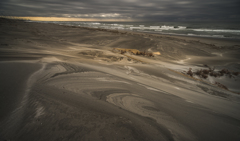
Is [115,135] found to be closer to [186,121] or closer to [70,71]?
[186,121]

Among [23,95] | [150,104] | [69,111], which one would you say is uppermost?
[23,95]

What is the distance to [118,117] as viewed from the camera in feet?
5.18

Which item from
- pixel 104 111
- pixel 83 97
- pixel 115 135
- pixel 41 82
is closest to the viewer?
pixel 115 135

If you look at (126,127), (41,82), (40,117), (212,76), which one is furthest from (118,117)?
(212,76)

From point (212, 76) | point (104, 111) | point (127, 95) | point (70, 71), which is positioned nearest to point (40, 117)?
point (104, 111)

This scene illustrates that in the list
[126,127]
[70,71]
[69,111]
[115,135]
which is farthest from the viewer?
[70,71]

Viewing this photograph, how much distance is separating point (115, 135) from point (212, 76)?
19.7 ft

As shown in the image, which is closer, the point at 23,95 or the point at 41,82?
the point at 23,95

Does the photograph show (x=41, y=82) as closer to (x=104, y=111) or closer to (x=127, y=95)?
(x=104, y=111)

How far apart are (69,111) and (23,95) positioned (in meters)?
0.83

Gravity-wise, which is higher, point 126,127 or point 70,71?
point 70,71

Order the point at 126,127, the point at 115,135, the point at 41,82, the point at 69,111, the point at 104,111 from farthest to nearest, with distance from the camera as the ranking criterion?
1. the point at 41,82
2. the point at 104,111
3. the point at 69,111
4. the point at 126,127
5. the point at 115,135

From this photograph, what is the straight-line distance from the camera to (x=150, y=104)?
2047 mm

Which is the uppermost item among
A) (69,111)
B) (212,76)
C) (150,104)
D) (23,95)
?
(23,95)
